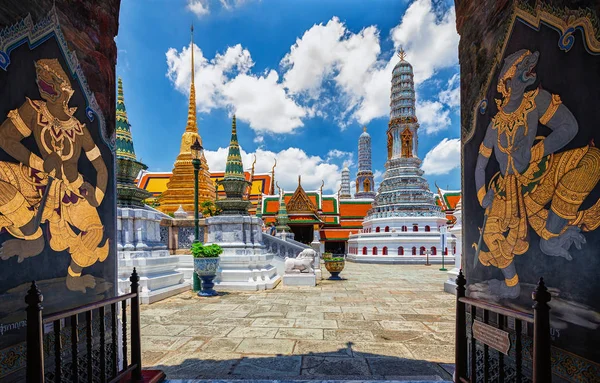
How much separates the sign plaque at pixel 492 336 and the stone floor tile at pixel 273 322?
3552mm

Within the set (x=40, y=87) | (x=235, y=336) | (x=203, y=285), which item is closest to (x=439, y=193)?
(x=203, y=285)

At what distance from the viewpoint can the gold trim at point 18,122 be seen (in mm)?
2250

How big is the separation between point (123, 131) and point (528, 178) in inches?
408

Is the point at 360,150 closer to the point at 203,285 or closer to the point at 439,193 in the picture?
the point at 439,193

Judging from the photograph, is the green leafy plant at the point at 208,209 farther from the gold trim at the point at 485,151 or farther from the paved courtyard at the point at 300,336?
the gold trim at the point at 485,151

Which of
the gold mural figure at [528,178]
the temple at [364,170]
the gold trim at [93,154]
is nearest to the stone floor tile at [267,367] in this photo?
the gold mural figure at [528,178]

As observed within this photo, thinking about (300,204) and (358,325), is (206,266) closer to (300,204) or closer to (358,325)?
(358,325)

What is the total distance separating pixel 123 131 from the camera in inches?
370

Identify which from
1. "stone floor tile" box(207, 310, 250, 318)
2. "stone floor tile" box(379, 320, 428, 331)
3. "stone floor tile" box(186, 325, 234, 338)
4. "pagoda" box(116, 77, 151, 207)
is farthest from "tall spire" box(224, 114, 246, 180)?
"stone floor tile" box(379, 320, 428, 331)

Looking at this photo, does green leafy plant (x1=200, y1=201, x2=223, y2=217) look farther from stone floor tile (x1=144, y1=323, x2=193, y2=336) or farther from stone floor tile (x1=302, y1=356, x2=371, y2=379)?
stone floor tile (x1=302, y1=356, x2=371, y2=379)

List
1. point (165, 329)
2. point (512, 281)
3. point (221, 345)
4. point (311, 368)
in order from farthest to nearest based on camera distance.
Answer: point (165, 329) < point (221, 345) < point (311, 368) < point (512, 281)

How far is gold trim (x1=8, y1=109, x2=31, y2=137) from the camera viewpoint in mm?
2250

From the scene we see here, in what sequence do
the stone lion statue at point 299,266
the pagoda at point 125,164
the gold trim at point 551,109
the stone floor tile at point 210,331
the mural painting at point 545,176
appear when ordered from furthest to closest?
the stone lion statue at point 299,266
the pagoda at point 125,164
the stone floor tile at point 210,331
the gold trim at point 551,109
the mural painting at point 545,176

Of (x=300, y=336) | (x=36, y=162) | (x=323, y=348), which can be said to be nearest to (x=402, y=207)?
(x=300, y=336)
